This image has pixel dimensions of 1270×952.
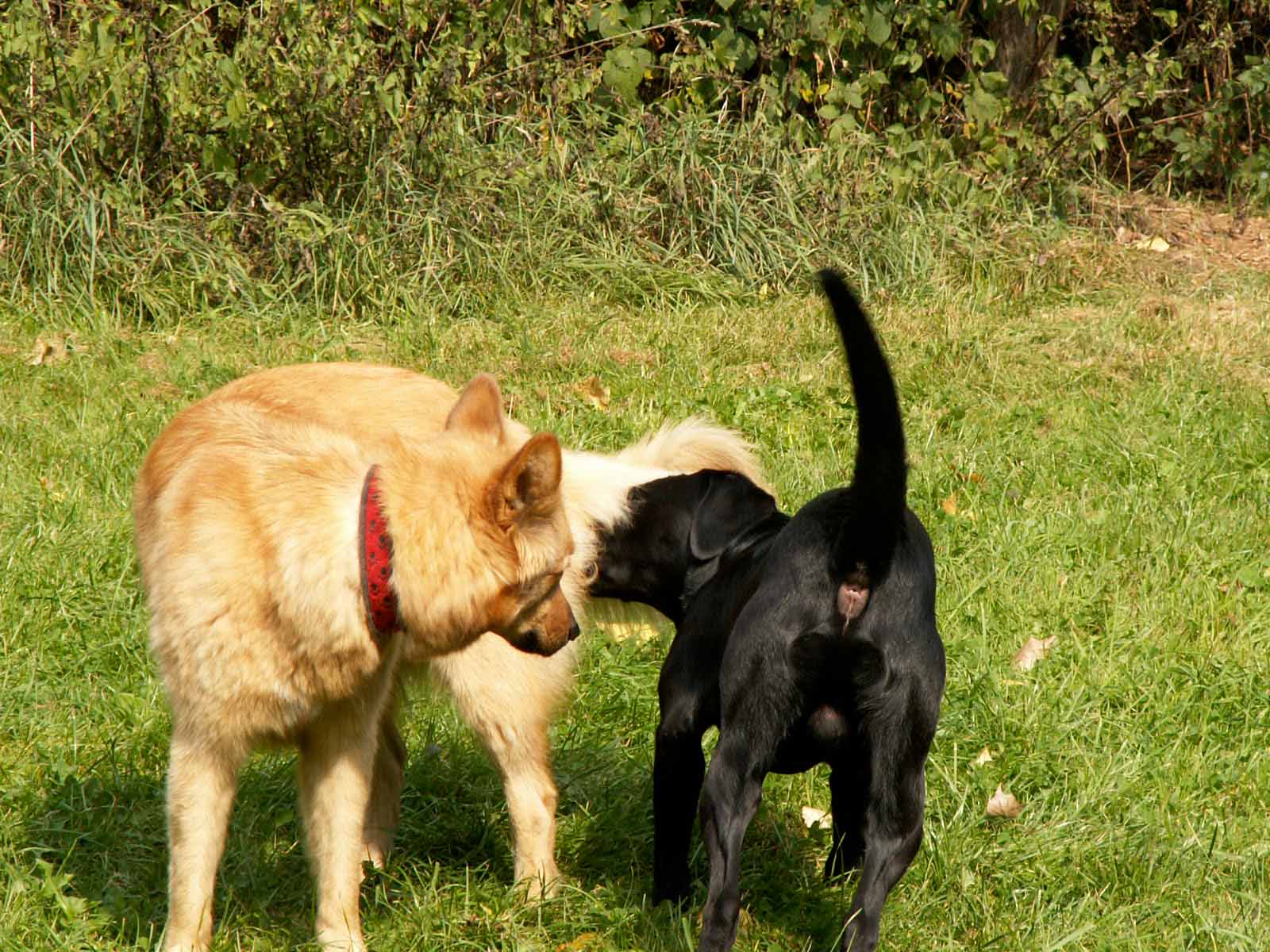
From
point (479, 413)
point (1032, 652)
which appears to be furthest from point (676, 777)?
point (1032, 652)

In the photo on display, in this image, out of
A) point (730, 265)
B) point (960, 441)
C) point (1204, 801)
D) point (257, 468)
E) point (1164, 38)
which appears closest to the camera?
point (257, 468)

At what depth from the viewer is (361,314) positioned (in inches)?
310

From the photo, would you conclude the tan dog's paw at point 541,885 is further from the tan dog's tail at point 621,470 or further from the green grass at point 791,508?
the tan dog's tail at point 621,470

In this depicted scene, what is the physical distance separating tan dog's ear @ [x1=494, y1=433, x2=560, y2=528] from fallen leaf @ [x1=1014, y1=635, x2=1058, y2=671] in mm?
2298

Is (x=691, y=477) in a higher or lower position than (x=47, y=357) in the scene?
higher

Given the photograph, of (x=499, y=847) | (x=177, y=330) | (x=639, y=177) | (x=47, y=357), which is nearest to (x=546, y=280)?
(x=639, y=177)

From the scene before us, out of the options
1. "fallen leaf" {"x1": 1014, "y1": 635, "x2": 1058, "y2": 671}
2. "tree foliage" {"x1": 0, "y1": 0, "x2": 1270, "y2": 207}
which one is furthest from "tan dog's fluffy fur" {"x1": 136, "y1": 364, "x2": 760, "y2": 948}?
"tree foliage" {"x1": 0, "y1": 0, "x2": 1270, "y2": 207}

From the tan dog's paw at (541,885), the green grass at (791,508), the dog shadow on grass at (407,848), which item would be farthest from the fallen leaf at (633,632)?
the tan dog's paw at (541,885)

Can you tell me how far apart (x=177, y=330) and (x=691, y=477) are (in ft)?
13.9

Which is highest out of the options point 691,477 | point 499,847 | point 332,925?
point 691,477

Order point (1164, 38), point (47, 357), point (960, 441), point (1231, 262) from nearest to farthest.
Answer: point (960, 441)
point (47, 357)
point (1231, 262)
point (1164, 38)

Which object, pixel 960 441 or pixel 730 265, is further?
pixel 730 265

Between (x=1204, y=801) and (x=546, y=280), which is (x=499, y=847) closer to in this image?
(x=1204, y=801)

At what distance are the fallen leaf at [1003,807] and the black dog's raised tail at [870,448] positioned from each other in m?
1.29
